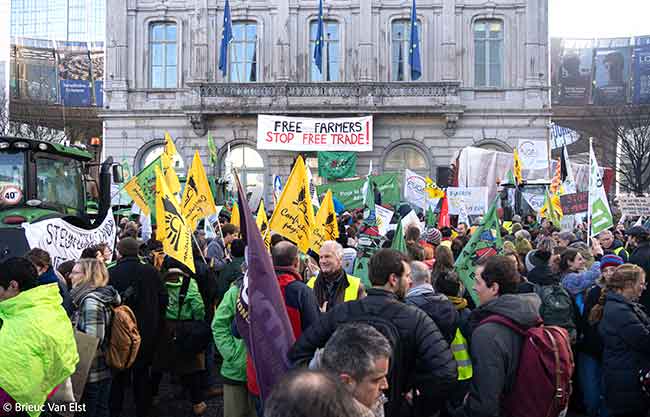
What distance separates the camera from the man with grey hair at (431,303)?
171 inches

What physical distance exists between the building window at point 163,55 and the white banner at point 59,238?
21.1 metres

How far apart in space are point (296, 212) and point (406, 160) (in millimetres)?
19865

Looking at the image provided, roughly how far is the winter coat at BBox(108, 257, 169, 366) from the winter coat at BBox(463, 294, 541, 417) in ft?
11.0

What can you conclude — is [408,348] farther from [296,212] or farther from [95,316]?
[296,212]

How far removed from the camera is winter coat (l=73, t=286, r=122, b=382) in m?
5.04

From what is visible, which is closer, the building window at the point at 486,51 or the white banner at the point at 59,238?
the white banner at the point at 59,238

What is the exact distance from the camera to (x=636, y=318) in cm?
482

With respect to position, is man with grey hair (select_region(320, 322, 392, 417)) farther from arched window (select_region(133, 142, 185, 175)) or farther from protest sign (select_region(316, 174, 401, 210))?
arched window (select_region(133, 142, 185, 175))

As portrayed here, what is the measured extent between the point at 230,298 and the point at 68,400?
1459 mm

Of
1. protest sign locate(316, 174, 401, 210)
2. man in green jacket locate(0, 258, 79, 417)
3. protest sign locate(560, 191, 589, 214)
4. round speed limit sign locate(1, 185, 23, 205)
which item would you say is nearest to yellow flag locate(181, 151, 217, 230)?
round speed limit sign locate(1, 185, 23, 205)

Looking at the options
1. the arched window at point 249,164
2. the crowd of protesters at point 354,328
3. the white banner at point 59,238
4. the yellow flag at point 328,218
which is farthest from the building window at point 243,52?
the crowd of protesters at point 354,328

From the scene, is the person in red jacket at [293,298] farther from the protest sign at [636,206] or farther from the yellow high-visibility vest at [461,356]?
the protest sign at [636,206]

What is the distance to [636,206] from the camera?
43.9 ft

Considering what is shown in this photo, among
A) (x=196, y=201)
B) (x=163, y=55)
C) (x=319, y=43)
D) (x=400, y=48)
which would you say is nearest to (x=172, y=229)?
(x=196, y=201)
